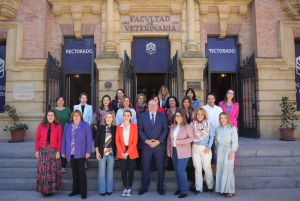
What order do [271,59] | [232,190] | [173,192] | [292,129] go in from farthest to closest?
[271,59] < [292,129] < [173,192] < [232,190]

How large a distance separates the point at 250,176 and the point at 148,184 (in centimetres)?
273

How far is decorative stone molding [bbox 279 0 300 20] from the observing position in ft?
30.8

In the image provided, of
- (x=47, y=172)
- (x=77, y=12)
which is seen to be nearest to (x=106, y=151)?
(x=47, y=172)

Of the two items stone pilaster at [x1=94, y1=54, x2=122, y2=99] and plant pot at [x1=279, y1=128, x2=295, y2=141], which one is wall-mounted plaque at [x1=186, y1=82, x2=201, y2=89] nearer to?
stone pilaster at [x1=94, y1=54, x2=122, y2=99]

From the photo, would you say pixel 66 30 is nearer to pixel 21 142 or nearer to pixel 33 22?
pixel 33 22

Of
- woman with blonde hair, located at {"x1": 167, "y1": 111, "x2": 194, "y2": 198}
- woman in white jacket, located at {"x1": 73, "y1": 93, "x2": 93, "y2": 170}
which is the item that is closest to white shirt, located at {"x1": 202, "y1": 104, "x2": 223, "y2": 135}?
woman with blonde hair, located at {"x1": 167, "y1": 111, "x2": 194, "y2": 198}

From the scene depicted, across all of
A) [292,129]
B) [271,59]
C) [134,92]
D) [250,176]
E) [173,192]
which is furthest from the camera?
[134,92]

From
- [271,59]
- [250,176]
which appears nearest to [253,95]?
[271,59]

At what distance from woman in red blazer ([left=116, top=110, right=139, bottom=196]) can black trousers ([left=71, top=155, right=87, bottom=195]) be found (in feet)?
2.71

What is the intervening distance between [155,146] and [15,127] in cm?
703

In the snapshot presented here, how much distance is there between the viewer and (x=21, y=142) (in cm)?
870

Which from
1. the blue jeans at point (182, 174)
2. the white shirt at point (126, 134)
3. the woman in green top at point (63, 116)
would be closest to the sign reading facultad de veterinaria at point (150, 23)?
the woman in green top at point (63, 116)

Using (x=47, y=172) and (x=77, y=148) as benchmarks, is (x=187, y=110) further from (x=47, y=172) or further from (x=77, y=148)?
(x=47, y=172)

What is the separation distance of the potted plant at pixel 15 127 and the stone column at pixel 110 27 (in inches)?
186
